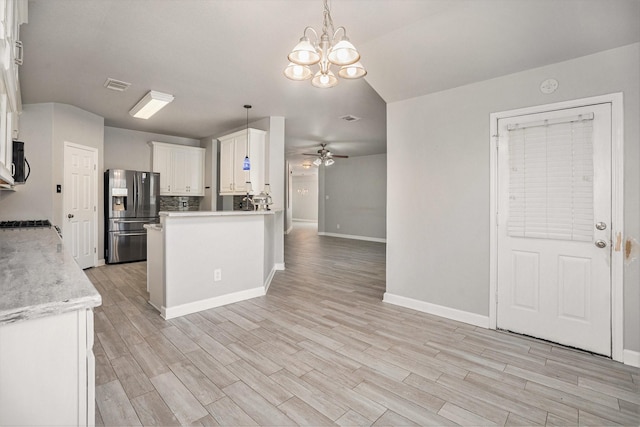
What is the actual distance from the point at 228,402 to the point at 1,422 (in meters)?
1.19

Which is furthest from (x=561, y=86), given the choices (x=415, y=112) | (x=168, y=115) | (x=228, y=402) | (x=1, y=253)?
(x=168, y=115)

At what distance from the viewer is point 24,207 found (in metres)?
4.61

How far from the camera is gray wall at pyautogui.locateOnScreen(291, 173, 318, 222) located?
16.6m

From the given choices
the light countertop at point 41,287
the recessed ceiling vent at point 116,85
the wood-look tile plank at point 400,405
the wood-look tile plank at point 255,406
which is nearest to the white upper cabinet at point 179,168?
the recessed ceiling vent at point 116,85

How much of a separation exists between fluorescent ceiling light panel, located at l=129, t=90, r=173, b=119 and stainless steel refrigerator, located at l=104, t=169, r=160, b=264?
154 centimetres

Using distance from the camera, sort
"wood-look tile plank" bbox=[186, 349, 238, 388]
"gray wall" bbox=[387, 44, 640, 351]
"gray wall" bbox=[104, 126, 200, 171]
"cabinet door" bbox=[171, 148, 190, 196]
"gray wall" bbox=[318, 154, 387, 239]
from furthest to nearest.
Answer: "gray wall" bbox=[318, 154, 387, 239]
"cabinet door" bbox=[171, 148, 190, 196]
"gray wall" bbox=[104, 126, 200, 171]
"gray wall" bbox=[387, 44, 640, 351]
"wood-look tile plank" bbox=[186, 349, 238, 388]

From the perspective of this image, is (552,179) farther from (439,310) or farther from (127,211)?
(127,211)

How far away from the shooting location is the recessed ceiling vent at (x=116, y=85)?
3814mm

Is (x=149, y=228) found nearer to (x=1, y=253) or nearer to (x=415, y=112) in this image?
(x=1, y=253)

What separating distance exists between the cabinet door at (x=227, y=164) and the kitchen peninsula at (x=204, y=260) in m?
2.34

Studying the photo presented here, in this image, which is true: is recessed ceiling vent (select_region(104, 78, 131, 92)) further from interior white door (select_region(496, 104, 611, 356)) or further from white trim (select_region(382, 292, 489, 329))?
interior white door (select_region(496, 104, 611, 356))

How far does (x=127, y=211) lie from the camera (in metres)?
5.83

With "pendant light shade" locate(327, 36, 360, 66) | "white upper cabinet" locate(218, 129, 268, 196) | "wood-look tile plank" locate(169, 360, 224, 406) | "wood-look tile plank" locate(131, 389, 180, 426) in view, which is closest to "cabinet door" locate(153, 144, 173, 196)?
"white upper cabinet" locate(218, 129, 268, 196)

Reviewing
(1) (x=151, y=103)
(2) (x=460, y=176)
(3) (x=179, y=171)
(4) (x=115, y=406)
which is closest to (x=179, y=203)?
(3) (x=179, y=171)
